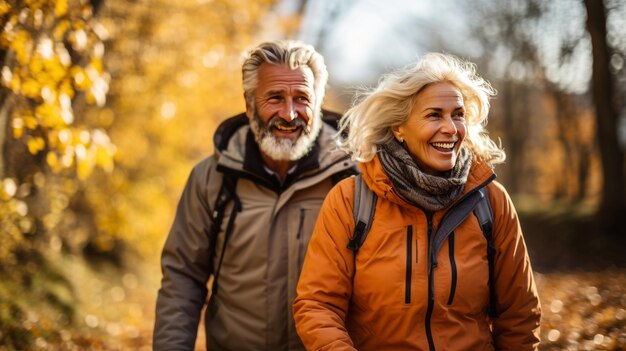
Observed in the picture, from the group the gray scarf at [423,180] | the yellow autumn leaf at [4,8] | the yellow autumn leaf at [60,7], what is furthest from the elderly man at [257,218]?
the yellow autumn leaf at [4,8]

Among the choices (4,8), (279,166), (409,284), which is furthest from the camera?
(4,8)

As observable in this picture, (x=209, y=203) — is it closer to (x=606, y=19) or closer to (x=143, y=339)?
(x=143, y=339)

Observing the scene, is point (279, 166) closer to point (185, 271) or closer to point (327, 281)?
point (185, 271)

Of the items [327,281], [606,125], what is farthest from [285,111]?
[606,125]

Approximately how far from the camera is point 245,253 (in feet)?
11.6

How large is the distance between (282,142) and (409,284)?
1.24 meters

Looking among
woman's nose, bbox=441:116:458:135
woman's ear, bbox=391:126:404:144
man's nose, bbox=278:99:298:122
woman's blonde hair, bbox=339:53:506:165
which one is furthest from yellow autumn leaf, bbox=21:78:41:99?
woman's nose, bbox=441:116:458:135

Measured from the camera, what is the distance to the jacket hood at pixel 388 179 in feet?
9.49

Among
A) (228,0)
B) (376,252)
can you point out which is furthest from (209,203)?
(228,0)

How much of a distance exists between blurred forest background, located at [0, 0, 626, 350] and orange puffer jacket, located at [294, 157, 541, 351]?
1.16 meters

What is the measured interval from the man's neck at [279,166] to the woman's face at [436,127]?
920mm

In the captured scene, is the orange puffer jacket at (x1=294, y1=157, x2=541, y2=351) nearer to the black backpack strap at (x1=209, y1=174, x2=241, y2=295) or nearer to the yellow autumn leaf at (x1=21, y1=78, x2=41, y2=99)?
the black backpack strap at (x1=209, y1=174, x2=241, y2=295)

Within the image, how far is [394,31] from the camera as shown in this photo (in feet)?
119

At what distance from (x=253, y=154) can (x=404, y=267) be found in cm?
134
